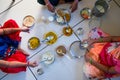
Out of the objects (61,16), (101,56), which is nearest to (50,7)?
(61,16)

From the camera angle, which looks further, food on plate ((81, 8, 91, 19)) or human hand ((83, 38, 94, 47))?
food on plate ((81, 8, 91, 19))

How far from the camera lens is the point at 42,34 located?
5.27ft

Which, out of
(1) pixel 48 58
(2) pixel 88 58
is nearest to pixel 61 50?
(1) pixel 48 58

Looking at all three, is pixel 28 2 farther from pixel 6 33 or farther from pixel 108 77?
pixel 108 77

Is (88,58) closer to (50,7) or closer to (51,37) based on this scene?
(51,37)

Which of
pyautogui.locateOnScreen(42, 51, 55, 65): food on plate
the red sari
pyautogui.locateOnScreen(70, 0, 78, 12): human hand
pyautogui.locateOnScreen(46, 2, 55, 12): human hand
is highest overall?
pyautogui.locateOnScreen(46, 2, 55, 12): human hand

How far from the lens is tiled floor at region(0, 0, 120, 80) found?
154 cm

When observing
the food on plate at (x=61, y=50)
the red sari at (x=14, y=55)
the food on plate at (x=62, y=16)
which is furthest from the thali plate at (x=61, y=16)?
the red sari at (x=14, y=55)

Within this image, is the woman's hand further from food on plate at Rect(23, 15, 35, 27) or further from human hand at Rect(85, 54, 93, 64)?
food on plate at Rect(23, 15, 35, 27)

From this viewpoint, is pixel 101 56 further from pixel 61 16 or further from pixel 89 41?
pixel 61 16

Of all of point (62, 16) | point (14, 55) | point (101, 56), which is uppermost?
point (62, 16)

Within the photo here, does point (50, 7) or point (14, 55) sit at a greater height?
point (50, 7)

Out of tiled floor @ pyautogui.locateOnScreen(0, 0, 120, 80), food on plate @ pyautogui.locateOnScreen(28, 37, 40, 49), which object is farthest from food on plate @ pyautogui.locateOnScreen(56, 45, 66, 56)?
food on plate @ pyautogui.locateOnScreen(28, 37, 40, 49)

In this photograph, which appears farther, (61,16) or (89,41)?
(61,16)
